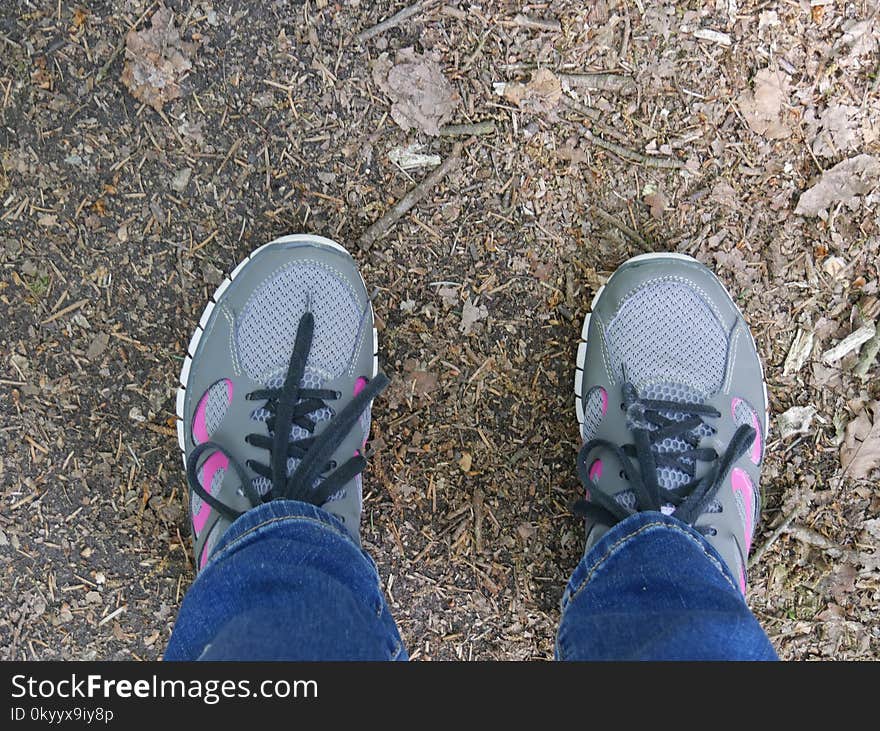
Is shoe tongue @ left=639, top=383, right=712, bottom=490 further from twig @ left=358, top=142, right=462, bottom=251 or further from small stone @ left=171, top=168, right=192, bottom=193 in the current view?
small stone @ left=171, top=168, right=192, bottom=193

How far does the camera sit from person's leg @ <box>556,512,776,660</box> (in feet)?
4.52

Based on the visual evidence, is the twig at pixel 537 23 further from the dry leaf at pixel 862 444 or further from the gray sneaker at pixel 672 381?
the dry leaf at pixel 862 444

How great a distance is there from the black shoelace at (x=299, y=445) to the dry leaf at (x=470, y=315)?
0.30 m

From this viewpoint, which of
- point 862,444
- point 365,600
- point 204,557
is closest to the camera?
point 365,600

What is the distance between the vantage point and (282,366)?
199 cm

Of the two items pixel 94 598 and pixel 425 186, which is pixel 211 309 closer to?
pixel 425 186

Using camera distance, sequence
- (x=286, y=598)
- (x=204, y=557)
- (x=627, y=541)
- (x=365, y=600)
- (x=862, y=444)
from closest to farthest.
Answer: (x=286, y=598) < (x=365, y=600) < (x=627, y=541) < (x=204, y=557) < (x=862, y=444)

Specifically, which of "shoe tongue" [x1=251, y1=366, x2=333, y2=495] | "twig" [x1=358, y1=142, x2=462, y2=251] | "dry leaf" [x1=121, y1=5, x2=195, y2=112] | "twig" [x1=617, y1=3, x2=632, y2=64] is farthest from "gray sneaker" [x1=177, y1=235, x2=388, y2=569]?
"twig" [x1=617, y1=3, x2=632, y2=64]

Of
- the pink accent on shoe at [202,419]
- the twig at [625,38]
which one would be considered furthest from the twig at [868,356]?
the pink accent on shoe at [202,419]

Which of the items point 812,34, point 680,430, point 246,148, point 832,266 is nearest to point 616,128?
point 812,34

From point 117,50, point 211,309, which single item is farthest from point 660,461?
point 117,50

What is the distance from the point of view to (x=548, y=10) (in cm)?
200

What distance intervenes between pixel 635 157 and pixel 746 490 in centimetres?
A: 100

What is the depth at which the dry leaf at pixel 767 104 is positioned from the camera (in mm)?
2008
